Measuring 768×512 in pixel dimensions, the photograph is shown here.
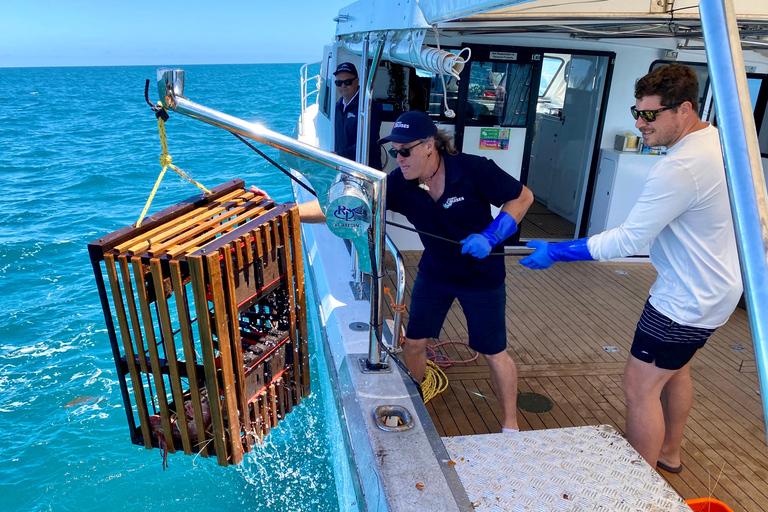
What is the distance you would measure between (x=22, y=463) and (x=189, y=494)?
1.70m

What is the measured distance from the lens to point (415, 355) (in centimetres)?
318

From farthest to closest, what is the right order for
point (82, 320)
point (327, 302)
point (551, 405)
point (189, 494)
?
point (82, 320) < point (189, 494) < point (327, 302) < point (551, 405)

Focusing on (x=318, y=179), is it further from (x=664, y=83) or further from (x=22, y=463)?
(x=22, y=463)

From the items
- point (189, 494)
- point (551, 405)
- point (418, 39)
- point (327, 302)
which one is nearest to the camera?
point (418, 39)

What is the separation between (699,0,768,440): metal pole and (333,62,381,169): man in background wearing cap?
381 cm

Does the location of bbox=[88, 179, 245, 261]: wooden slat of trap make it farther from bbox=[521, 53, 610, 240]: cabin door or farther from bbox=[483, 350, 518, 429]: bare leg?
bbox=[521, 53, 610, 240]: cabin door

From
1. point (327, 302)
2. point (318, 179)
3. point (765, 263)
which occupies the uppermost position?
point (765, 263)

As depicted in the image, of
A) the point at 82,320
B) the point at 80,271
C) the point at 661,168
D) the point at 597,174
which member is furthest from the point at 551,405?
the point at 80,271

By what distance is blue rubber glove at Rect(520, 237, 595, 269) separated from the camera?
2396 millimetres

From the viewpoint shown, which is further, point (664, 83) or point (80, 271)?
point (80, 271)


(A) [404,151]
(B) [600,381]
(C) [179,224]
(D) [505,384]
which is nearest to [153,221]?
(C) [179,224]

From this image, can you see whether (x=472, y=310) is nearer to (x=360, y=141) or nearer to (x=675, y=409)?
(x=675, y=409)

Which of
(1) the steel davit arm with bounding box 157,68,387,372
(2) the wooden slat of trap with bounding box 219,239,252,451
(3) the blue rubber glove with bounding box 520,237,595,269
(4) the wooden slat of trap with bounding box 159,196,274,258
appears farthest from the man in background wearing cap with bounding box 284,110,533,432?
(2) the wooden slat of trap with bounding box 219,239,252,451

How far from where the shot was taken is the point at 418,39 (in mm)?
2867
